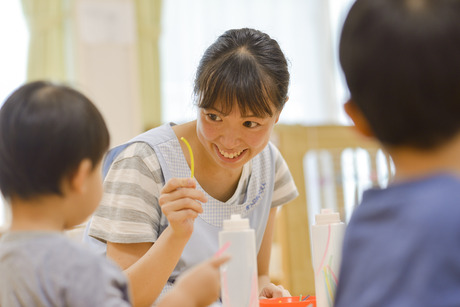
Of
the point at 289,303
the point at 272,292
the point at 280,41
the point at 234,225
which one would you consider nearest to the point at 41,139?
the point at 234,225

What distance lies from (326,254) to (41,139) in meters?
0.54

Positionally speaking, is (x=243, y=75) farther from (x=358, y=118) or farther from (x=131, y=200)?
(x=358, y=118)

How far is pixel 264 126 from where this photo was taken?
1.27 meters

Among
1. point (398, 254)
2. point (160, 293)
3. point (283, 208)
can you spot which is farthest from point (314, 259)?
point (283, 208)

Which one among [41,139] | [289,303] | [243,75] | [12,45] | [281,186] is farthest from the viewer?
[12,45]

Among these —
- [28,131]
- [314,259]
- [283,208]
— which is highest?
[28,131]

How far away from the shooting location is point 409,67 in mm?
562

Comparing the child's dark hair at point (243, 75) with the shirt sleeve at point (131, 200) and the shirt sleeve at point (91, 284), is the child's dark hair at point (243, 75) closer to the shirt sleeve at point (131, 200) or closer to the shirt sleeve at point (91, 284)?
the shirt sleeve at point (131, 200)

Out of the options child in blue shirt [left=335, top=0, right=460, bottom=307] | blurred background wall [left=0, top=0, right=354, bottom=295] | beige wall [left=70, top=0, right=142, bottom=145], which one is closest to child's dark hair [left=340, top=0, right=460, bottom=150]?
child in blue shirt [left=335, top=0, right=460, bottom=307]

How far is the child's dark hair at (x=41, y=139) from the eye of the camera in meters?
0.69

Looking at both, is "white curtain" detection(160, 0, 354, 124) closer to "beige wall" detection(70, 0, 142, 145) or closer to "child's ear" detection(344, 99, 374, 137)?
"beige wall" detection(70, 0, 142, 145)

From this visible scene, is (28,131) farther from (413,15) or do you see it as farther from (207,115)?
(207,115)

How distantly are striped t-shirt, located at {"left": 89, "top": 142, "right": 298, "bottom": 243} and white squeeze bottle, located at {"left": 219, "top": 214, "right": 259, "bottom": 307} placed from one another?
36cm

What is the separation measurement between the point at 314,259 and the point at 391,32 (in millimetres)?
541
